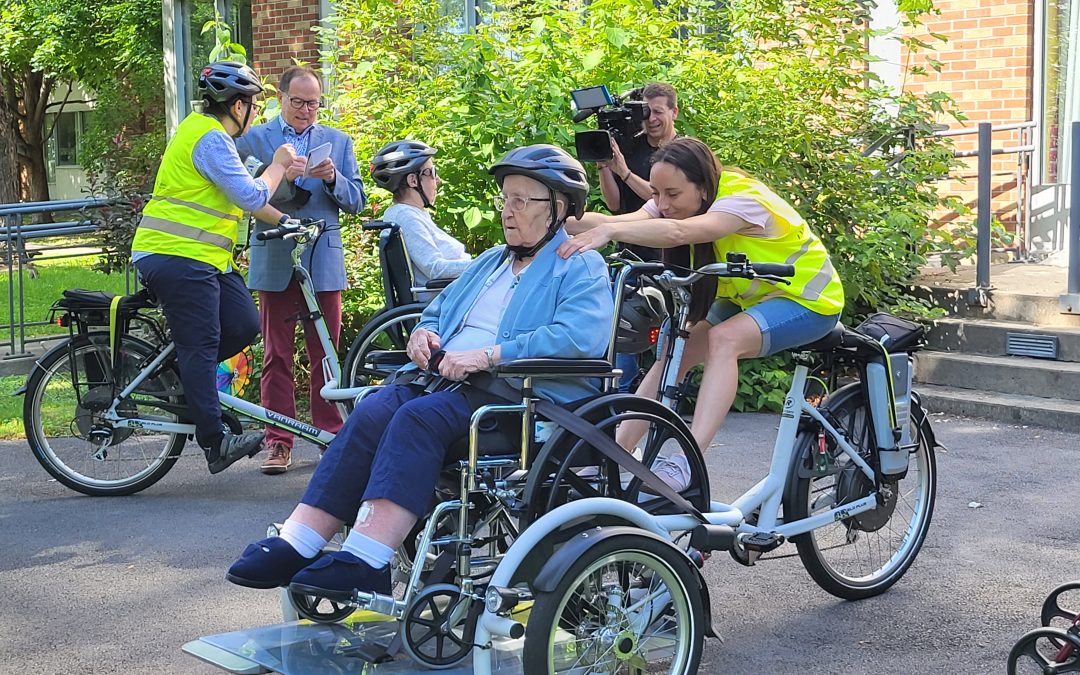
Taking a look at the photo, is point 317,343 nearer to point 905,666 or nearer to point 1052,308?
point 905,666

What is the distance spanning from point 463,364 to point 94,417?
2946 mm

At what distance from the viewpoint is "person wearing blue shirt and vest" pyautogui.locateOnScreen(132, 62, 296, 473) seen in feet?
19.3

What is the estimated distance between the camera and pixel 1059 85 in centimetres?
1061

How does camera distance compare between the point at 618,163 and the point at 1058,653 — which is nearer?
the point at 1058,653

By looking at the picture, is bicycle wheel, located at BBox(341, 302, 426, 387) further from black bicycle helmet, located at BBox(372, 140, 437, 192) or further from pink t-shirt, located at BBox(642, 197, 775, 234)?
pink t-shirt, located at BBox(642, 197, 775, 234)

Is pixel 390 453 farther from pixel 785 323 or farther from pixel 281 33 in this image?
Result: pixel 281 33

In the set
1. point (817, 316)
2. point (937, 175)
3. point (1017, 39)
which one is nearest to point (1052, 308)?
point (937, 175)

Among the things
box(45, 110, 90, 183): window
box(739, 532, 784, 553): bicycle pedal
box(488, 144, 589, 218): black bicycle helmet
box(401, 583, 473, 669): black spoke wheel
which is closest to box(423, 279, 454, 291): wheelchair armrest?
box(488, 144, 589, 218): black bicycle helmet

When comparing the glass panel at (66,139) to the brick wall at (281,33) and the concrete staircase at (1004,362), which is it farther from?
the concrete staircase at (1004,362)

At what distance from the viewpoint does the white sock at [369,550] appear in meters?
3.61

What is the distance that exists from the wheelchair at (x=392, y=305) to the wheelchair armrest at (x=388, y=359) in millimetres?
1570

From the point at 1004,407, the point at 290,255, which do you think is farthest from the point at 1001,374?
the point at 290,255

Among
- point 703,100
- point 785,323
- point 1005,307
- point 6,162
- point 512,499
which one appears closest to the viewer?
point 512,499

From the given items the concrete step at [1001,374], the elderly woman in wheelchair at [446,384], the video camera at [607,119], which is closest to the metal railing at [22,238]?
the video camera at [607,119]
